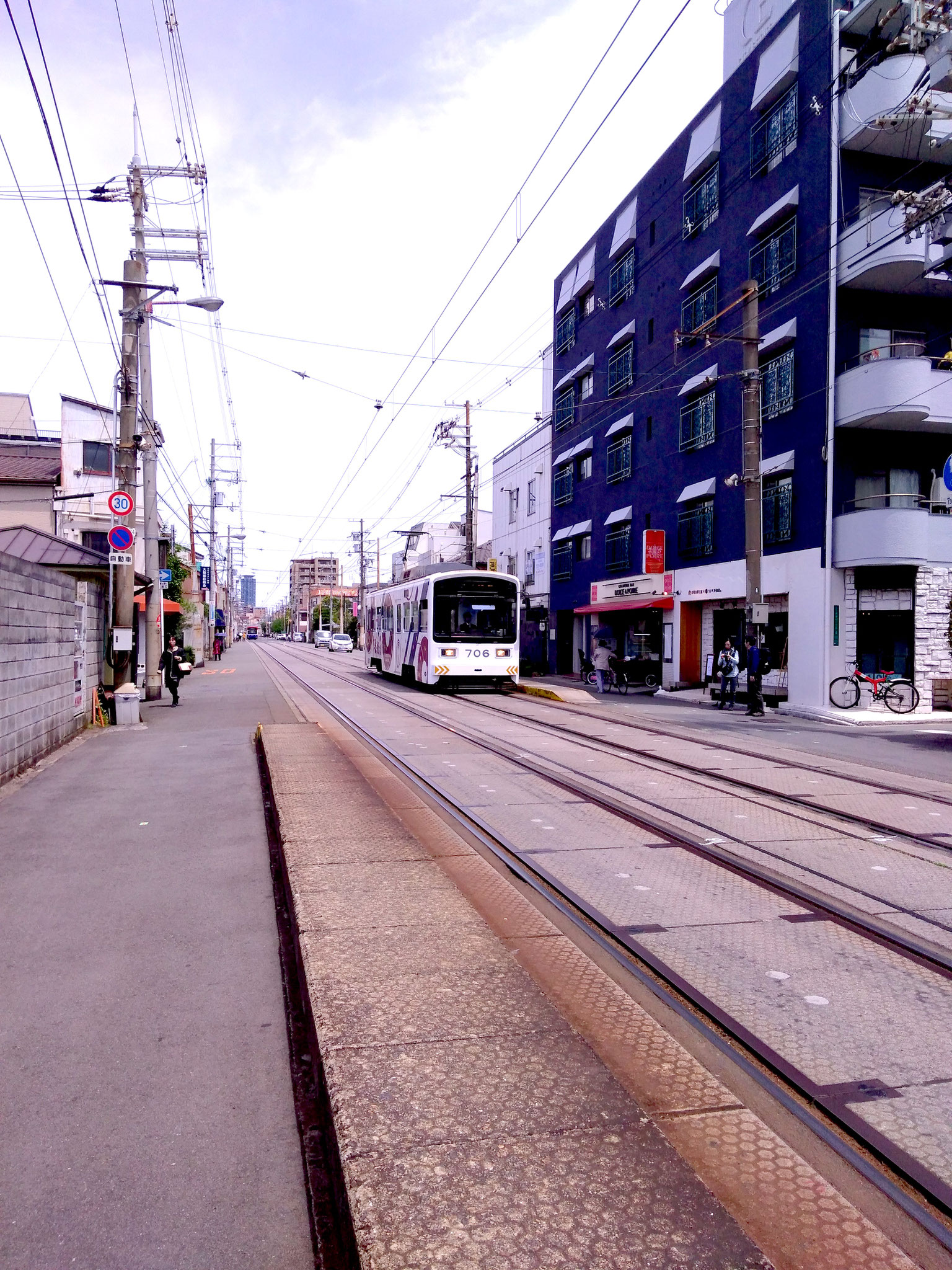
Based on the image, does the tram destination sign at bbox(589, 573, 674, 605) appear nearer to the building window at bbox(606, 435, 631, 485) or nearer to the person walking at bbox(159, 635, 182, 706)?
the building window at bbox(606, 435, 631, 485)

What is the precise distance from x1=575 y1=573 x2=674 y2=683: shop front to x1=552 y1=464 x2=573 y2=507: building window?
5.51 m

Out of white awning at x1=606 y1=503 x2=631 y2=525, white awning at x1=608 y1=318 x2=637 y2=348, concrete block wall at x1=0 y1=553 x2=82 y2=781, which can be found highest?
white awning at x1=608 y1=318 x2=637 y2=348

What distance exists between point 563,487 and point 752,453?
20.0m

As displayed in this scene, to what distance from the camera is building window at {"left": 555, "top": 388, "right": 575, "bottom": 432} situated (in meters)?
39.2

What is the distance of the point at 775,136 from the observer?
24.3 meters

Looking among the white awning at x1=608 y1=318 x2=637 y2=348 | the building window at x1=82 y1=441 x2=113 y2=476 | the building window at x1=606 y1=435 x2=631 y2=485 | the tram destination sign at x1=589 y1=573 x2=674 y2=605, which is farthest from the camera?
the building window at x1=82 y1=441 x2=113 y2=476

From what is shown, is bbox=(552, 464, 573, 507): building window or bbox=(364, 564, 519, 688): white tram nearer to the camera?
bbox=(364, 564, 519, 688): white tram

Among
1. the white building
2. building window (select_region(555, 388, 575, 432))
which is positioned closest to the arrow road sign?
the white building

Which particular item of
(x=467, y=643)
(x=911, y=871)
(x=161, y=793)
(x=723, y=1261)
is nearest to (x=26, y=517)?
(x=467, y=643)

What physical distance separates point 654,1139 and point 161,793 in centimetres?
800

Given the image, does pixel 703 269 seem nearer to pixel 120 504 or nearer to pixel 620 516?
pixel 620 516

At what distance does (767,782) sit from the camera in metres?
10.7

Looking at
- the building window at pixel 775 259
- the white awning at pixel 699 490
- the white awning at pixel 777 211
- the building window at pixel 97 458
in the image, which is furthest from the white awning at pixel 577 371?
the building window at pixel 97 458

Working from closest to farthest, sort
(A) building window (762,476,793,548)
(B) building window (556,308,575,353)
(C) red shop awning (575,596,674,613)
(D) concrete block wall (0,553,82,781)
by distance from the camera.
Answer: (D) concrete block wall (0,553,82,781) < (A) building window (762,476,793,548) < (C) red shop awning (575,596,674,613) < (B) building window (556,308,575,353)
